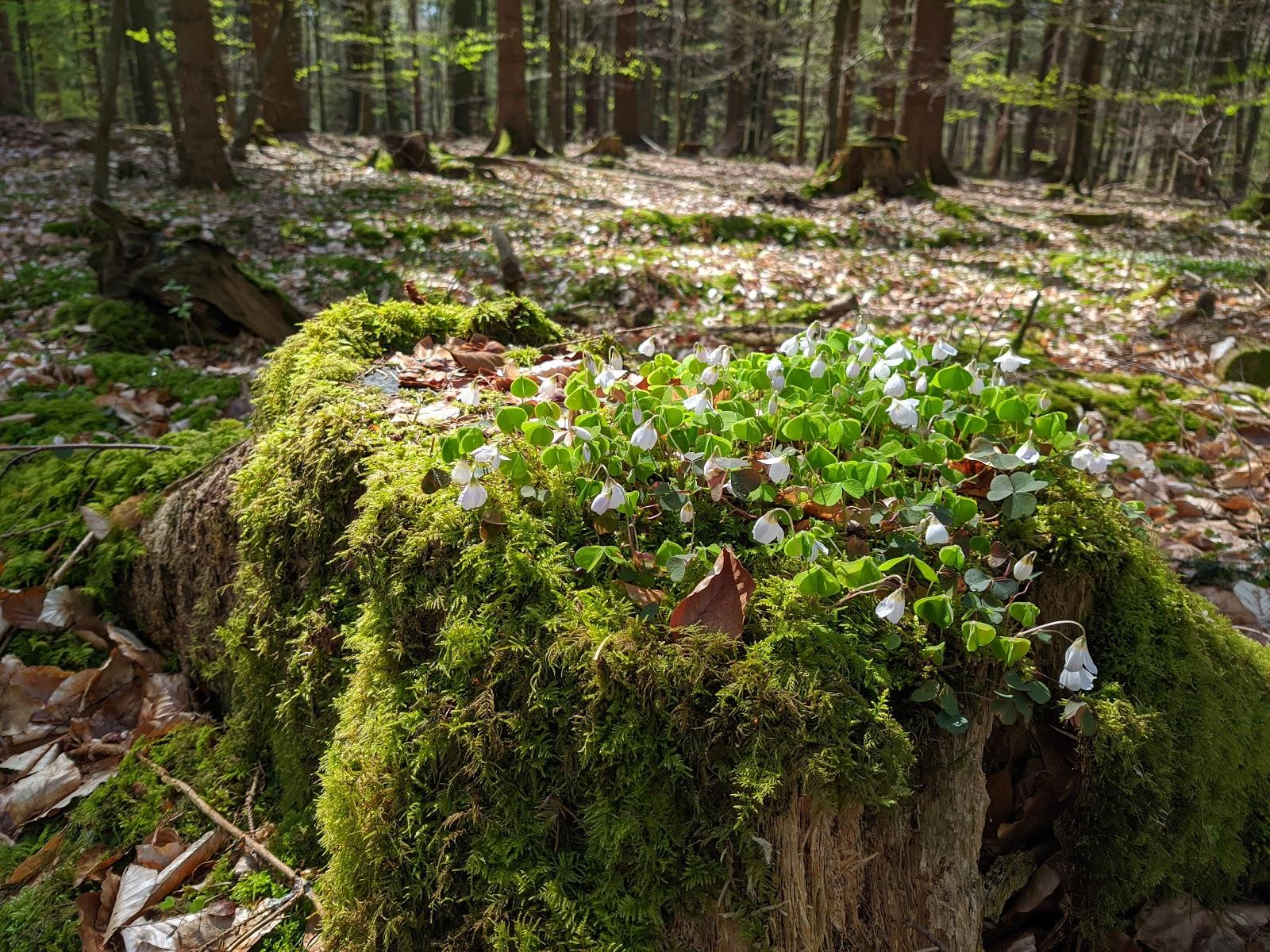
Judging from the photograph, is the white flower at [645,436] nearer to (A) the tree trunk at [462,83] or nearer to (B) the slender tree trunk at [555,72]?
(B) the slender tree trunk at [555,72]

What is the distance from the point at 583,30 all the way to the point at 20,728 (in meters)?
30.9

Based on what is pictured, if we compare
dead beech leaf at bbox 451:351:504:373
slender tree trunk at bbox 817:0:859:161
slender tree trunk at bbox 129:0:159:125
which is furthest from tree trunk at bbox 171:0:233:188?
slender tree trunk at bbox 817:0:859:161

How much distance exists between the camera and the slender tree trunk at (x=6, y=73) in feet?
56.4

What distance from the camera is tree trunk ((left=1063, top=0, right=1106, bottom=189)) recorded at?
14091 millimetres

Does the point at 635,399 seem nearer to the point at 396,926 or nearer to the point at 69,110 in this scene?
the point at 396,926

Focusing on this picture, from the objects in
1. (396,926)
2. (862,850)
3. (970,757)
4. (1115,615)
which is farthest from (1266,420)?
(396,926)

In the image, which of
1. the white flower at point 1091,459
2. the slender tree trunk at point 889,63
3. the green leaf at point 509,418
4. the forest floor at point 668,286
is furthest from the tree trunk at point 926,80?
the green leaf at point 509,418

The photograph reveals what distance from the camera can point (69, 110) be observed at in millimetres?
23797

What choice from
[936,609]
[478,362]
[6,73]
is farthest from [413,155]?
[936,609]

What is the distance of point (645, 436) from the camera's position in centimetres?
193

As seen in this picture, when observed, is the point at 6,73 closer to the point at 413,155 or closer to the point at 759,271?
the point at 413,155

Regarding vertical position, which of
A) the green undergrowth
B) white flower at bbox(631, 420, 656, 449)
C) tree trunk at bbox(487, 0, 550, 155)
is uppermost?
tree trunk at bbox(487, 0, 550, 155)

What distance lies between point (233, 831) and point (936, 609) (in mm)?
2168

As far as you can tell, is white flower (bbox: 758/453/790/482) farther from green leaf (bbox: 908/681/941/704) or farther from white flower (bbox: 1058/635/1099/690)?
white flower (bbox: 1058/635/1099/690)
